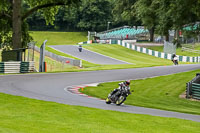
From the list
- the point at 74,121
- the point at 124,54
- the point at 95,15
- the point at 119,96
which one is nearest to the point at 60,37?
the point at 95,15

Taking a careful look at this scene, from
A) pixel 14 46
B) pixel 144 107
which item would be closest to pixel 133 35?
pixel 14 46

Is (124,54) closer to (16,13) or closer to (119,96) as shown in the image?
(16,13)

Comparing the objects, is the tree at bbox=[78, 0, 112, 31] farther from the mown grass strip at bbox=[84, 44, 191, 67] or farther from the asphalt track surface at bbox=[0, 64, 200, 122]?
the asphalt track surface at bbox=[0, 64, 200, 122]

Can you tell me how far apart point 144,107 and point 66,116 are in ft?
19.3

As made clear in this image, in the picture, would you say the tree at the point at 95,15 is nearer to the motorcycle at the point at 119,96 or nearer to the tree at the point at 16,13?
the tree at the point at 16,13

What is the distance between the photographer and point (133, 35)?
9506cm

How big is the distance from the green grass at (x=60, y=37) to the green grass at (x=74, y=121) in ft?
292

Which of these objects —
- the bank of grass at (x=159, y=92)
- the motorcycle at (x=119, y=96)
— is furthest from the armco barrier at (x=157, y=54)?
the motorcycle at (x=119, y=96)

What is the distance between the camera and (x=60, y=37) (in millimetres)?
110062

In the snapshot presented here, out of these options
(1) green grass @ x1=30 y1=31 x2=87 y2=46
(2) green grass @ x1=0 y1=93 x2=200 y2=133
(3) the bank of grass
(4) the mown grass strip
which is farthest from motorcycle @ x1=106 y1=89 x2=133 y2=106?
(1) green grass @ x1=30 y1=31 x2=87 y2=46

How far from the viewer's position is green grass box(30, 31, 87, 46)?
351 feet

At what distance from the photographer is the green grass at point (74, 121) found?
12.6 meters

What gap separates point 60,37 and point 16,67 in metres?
74.4

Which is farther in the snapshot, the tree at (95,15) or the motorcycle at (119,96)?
the tree at (95,15)
